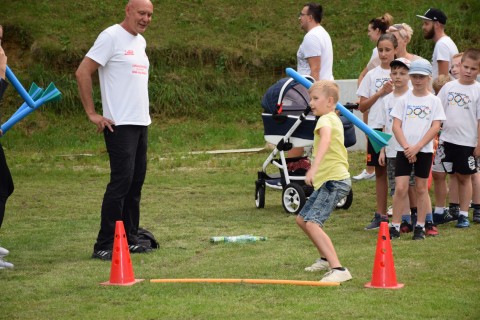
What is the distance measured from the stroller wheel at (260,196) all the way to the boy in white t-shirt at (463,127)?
8.04ft

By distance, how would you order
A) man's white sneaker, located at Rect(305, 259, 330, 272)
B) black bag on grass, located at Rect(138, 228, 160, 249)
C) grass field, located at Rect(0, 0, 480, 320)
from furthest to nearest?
black bag on grass, located at Rect(138, 228, 160, 249)
man's white sneaker, located at Rect(305, 259, 330, 272)
grass field, located at Rect(0, 0, 480, 320)

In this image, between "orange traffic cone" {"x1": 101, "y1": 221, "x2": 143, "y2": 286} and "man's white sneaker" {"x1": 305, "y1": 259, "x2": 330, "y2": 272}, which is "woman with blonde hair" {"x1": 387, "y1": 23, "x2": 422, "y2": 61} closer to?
"man's white sneaker" {"x1": 305, "y1": 259, "x2": 330, "y2": 272}

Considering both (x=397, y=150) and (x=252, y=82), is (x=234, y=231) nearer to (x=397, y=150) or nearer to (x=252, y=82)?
(x=397, y=150)

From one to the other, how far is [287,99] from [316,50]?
918 millimetres

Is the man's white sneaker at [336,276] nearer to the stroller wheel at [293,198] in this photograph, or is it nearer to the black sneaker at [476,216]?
the black sneaker at [476,216]

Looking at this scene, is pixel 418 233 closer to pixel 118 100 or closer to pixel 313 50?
pixel 118 100

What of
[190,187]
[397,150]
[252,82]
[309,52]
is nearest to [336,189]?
[397,150]

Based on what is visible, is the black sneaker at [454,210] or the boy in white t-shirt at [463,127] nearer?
the boy in white t-shirt at [463,127]

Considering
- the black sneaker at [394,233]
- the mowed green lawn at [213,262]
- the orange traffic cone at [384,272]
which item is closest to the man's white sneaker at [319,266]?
the mowed green lawn at [213,262]

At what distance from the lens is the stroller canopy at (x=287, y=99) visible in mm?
11383

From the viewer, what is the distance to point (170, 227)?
10.2 meters

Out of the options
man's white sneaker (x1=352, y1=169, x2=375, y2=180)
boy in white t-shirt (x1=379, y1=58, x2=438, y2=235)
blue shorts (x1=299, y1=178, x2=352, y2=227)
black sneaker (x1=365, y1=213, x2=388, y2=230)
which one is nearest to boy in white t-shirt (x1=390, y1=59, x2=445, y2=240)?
boy in white t-shirt (x1=379, y1=58, x2=438, y2=235)

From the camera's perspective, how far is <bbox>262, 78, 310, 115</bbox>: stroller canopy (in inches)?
448

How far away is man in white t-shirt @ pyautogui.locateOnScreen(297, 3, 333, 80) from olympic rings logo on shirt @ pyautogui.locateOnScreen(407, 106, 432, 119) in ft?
9.90
